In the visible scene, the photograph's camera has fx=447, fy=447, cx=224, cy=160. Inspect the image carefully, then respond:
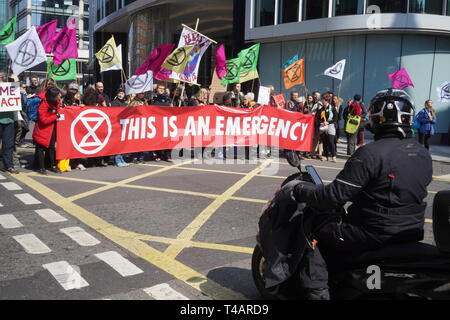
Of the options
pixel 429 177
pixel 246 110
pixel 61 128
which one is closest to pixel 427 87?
pixel 246 110

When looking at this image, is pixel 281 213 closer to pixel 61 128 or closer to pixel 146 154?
pixel 61 128

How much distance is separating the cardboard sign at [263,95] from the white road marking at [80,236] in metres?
8.49

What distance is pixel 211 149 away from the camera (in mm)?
12844

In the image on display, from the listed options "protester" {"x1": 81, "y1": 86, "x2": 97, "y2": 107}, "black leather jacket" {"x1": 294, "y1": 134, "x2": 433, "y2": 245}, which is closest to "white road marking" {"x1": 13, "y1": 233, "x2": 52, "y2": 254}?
"black leather jacket" {"x1": 294, "y1": 134, "x2": 433, "y2": 245}

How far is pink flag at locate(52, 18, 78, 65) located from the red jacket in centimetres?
183

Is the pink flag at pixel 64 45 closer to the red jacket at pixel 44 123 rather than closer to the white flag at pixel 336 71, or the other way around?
the red jacket at pixel 44 123

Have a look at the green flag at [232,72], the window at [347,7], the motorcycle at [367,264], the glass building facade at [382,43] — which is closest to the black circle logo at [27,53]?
the green flag at [232,72]

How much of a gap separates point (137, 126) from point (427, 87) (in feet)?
46.1

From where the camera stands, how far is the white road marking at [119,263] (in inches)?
166

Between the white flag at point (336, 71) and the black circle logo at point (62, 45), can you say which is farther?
the white flag at point (336, 71)

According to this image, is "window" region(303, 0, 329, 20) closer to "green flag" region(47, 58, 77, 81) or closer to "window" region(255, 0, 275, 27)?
"window" region(255, 0, 275, 27)

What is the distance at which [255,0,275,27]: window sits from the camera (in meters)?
22.2

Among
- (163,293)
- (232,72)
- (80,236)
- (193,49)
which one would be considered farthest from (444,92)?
(163,293)
